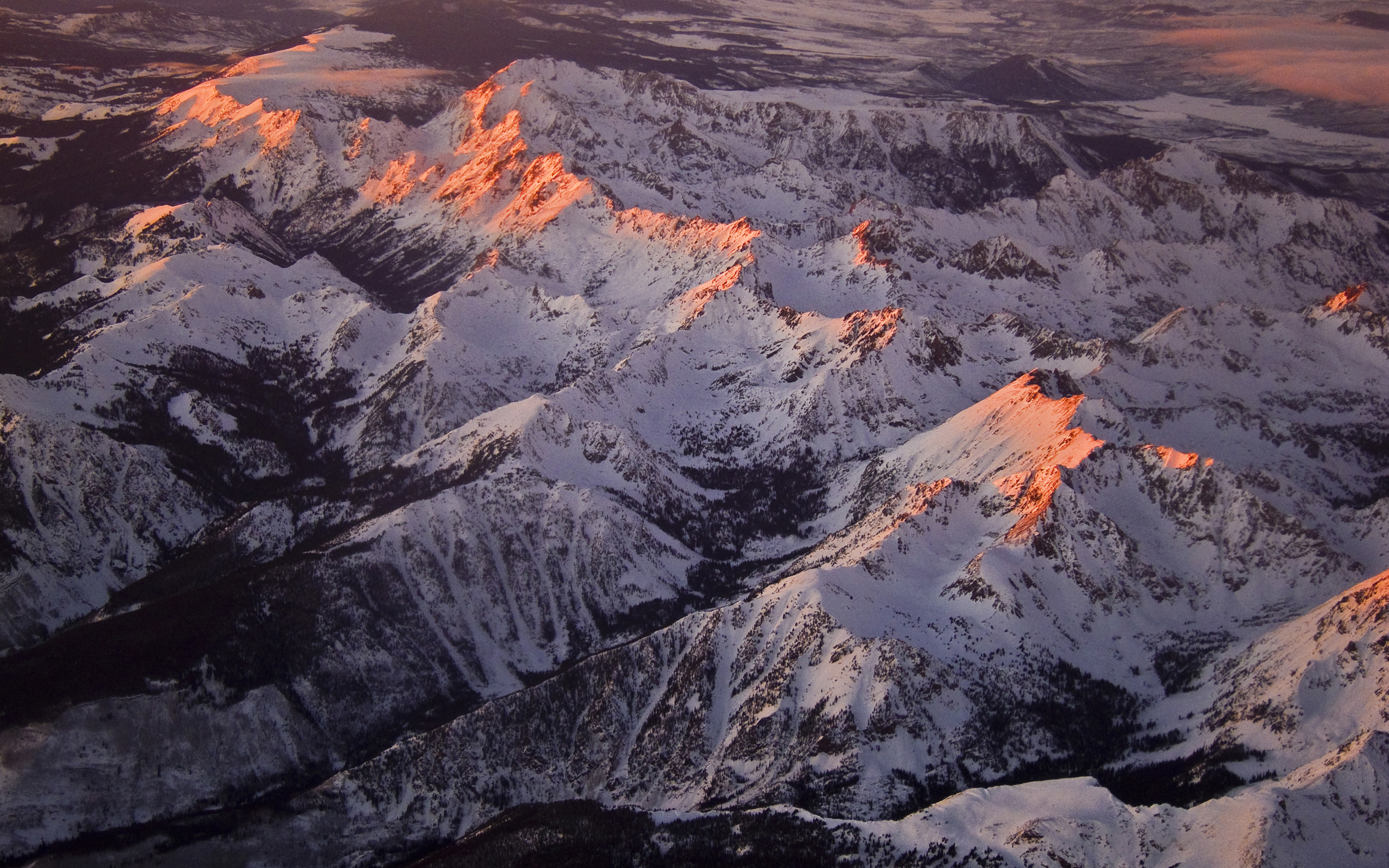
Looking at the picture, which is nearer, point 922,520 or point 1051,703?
point 1051,703

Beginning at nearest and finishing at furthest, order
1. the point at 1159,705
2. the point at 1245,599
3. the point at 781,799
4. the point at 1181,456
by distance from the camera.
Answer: the point at 781,799, the point at 1159,705, the point at 1245,599, the point at 1181,456

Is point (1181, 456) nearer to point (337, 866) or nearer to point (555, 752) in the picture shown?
point (555, 752)

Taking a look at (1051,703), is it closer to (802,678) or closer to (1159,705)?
(1159,705)

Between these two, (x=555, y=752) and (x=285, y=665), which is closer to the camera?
A: (x=555, y=752)

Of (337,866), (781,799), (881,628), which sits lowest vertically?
(337,866)

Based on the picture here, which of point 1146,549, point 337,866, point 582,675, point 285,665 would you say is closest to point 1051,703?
point 1146,549

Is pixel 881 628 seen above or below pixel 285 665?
above

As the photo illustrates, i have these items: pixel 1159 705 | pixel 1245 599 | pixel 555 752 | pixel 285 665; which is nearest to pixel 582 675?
pixel 555 752

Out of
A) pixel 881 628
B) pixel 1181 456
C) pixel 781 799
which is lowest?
pixel 781 799

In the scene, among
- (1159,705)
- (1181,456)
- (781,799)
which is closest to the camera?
(781,799)
